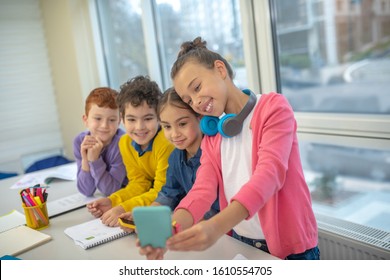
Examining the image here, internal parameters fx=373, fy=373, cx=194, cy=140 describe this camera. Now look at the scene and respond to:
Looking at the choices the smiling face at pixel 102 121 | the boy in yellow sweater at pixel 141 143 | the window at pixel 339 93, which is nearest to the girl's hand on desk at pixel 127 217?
the boy in yellow sweater at pixel 141 143

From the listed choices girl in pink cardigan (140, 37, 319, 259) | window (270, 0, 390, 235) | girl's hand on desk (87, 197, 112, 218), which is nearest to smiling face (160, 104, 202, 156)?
girl in pink cardigan (140, 37, 319, 259)

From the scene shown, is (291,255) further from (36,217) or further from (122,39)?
(122,39)

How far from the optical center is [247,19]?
5.75 ft

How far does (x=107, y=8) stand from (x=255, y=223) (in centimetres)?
243

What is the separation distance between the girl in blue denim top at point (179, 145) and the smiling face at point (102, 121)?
415 millimetres

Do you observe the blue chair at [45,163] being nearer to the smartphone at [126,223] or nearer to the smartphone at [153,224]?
the smartphone at [126,223]

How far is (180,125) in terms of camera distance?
4.25 feet

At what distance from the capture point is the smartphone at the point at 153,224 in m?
0.78

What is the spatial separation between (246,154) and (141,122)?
1.76ft

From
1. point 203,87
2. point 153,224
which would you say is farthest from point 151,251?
point 203,87

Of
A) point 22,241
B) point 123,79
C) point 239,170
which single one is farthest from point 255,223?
point 123,79

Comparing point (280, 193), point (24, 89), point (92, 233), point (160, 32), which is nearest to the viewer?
point (280, 193)
